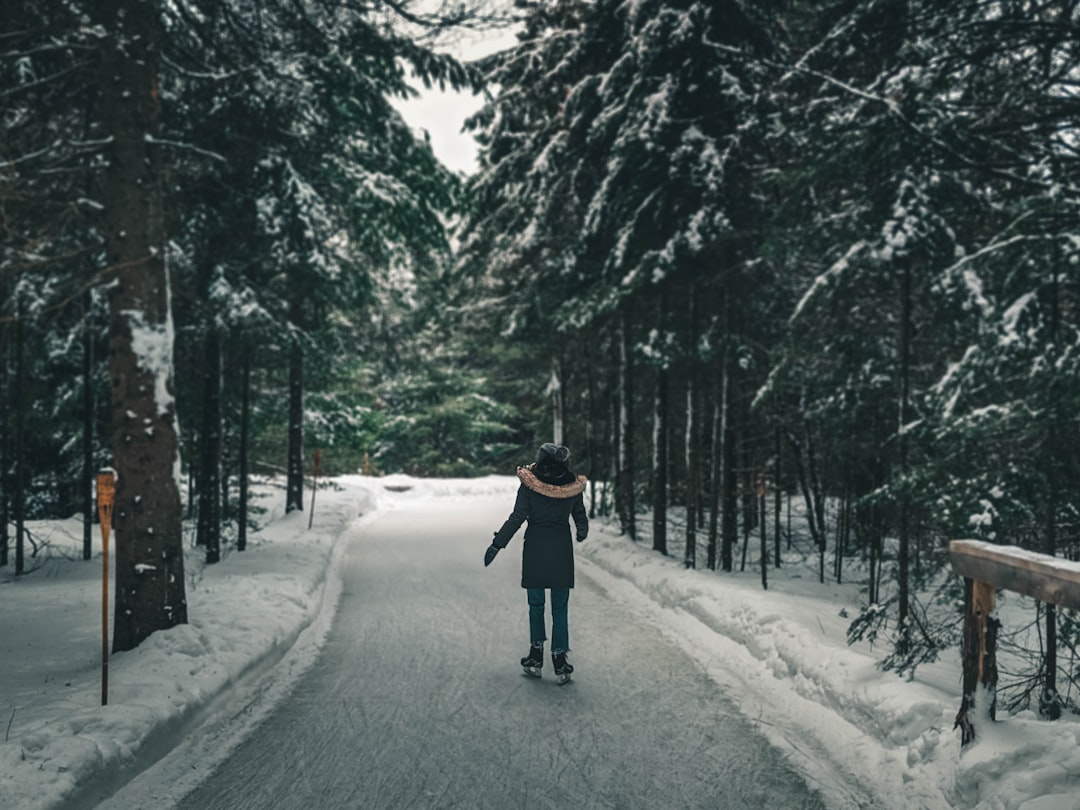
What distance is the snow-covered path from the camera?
4.38 m

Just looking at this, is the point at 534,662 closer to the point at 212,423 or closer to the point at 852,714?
the point at 852,714

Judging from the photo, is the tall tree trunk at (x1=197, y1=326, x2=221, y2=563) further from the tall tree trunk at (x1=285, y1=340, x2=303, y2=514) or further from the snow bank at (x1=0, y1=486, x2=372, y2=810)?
the tall tree trunk at (x1=285, y1=340, x2=303, y2=514)

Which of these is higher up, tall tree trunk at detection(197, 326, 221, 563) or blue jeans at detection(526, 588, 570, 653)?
tall tree trunk at detection(197, 326, 221, 563)

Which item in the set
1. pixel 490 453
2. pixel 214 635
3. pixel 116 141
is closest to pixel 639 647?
pixel 214 635

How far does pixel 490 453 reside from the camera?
43.2m

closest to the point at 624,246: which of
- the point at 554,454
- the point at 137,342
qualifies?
the point at 554,454

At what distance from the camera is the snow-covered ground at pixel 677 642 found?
3.97 m

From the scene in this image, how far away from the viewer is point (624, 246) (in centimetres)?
1294

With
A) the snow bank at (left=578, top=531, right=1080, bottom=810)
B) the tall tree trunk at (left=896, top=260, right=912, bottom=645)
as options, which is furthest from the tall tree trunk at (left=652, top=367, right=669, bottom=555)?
the tall tree trunk at (left=896, top=260, right=912, bottom=645)

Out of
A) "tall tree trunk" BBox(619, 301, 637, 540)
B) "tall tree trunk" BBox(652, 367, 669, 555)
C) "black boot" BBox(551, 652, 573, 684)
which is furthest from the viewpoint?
"tall tree trunk" BBox(619, 301, 637, 540)

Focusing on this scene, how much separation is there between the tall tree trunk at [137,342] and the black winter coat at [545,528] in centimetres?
305

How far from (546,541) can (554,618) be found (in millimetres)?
710

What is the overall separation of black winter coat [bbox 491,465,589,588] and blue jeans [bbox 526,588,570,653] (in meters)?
0.10

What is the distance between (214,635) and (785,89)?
10588 mm
